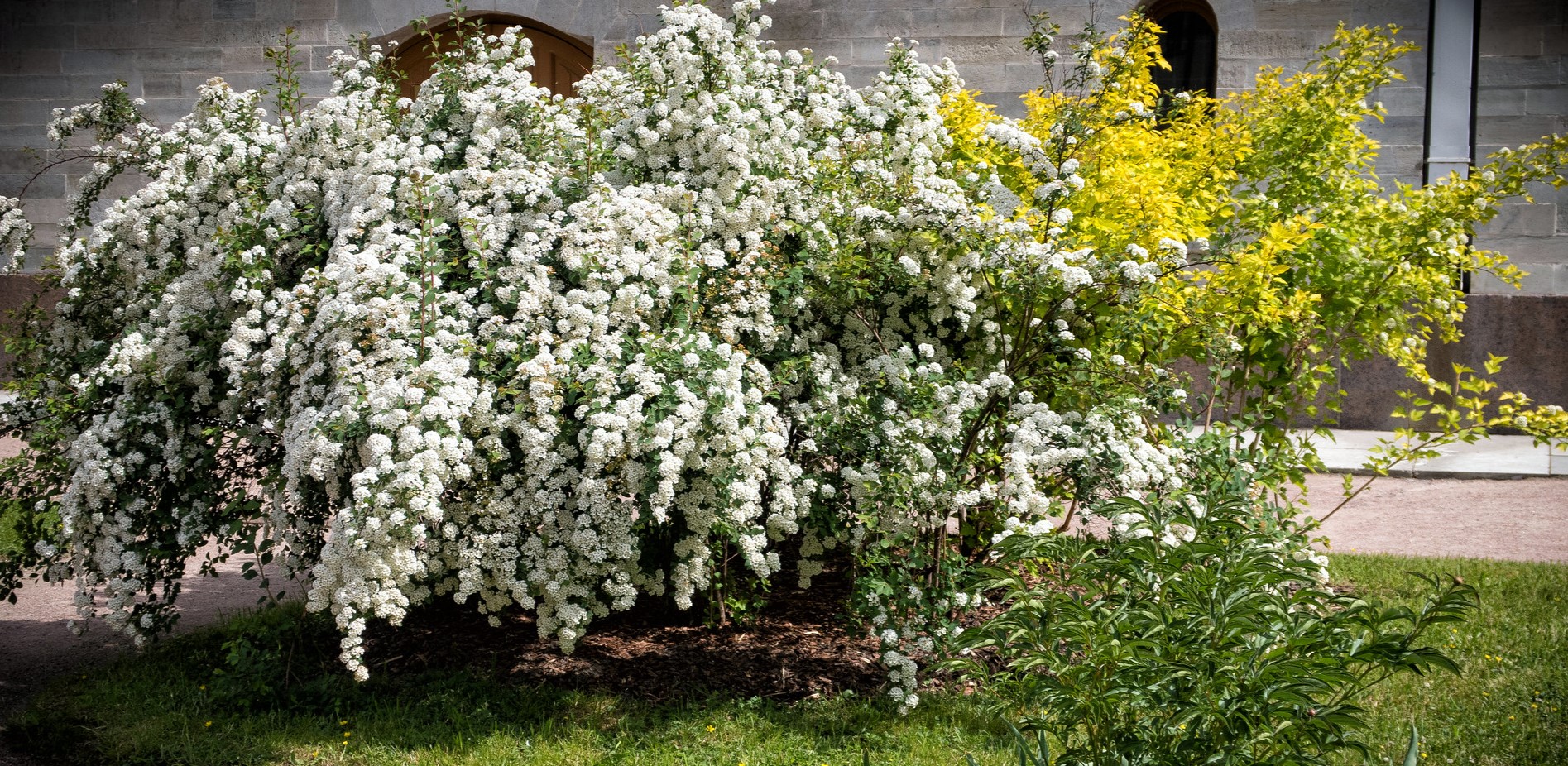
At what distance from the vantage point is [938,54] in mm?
9961

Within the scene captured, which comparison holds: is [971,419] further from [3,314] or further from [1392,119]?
[3,314]

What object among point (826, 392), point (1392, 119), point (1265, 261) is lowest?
point (826, 392)

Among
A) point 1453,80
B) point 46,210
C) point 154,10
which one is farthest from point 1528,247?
point 46,210

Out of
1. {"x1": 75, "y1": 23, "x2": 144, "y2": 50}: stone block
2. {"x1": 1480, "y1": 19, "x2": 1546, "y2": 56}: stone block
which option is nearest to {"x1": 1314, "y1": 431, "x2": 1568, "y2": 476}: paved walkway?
{"x1": 1480, "y1": 19, "x2": 1546, "y2": 56}: stone block

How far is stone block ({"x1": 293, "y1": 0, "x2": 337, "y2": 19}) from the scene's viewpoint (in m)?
10.5

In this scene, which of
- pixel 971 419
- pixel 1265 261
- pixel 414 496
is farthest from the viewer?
pixel 1265 261

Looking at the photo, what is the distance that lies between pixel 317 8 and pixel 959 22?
575 centimetres

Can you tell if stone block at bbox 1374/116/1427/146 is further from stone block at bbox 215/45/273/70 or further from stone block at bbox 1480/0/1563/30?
stone block at bbox 215/45/273/70

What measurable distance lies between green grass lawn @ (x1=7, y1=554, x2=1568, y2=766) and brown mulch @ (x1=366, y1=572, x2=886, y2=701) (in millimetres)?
112

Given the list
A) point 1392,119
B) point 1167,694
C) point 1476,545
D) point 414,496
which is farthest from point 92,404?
point 1392,119

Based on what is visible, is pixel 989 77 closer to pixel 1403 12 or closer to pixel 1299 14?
pixel 1299 14

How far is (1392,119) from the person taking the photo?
920 centimetres

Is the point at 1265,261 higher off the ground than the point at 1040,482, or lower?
higher

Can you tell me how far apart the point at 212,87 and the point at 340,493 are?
211 cm
